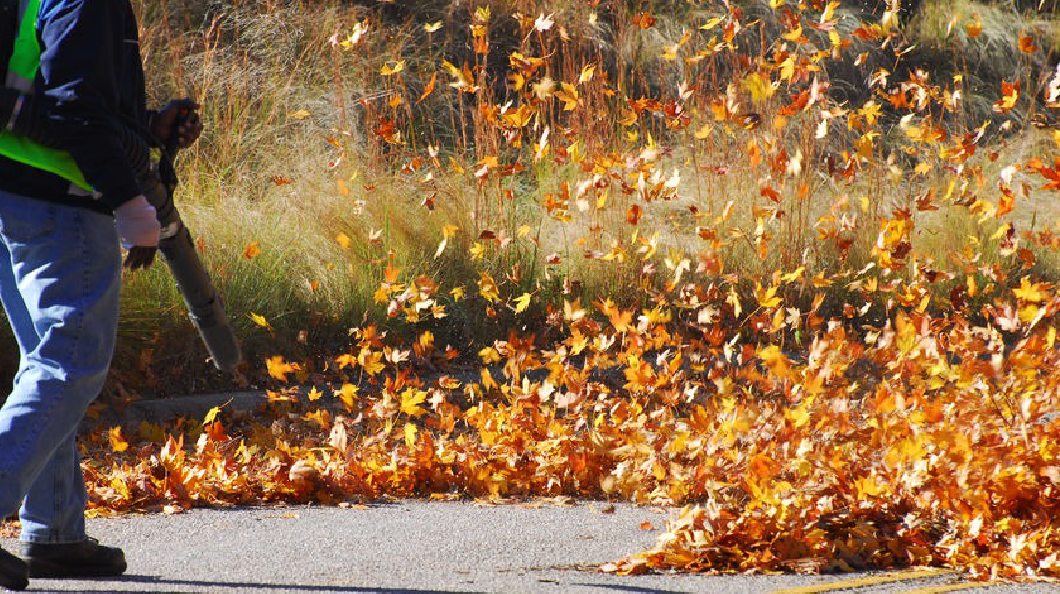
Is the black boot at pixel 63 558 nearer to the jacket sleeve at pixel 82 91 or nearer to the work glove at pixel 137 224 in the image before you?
the work glove at pixel 137 224

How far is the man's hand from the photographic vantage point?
2900mm

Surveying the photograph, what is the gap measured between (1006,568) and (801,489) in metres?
0.68

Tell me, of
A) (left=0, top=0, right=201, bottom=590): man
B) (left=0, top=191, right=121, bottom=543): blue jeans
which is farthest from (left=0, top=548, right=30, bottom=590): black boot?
(left=0, top=191, right=121, bottom=543): blue jeans

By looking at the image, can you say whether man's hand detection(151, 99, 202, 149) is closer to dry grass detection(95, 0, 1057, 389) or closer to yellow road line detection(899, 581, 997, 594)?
yellow road line detection(899, 581, 997, 594)

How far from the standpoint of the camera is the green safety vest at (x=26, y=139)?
2.44 meters

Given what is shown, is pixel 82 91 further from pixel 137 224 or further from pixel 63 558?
pixel 63 558

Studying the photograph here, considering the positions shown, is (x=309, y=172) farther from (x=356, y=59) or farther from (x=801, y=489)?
(x=801, y=489)

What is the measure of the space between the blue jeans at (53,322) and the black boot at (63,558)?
35 cm

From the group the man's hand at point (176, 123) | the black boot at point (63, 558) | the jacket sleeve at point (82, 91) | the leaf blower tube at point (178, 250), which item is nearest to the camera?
the jacket sleeve at point (82, 91)

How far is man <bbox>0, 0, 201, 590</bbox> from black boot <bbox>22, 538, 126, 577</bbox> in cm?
32

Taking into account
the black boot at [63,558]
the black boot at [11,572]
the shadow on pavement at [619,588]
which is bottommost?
the shadow on pavement at [619,588]

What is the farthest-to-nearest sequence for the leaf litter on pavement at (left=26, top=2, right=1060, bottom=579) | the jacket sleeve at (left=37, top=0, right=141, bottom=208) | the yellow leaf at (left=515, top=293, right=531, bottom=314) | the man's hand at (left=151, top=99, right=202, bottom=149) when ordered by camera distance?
the yellow leaf at (left=515, top=293, right=531, bottom=314)
the leaf litter on pavement at (left=26, top=2, right=1060, bottom=579)
the man's hand at (left=151, top=99, right=202, bottom=149)
the jacket sleeve at (left=37, top=0, right=141, bottom=208)

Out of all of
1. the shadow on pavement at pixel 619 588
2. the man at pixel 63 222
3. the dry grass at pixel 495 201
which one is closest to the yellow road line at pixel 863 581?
the shadow on pavement at pixel 619 588

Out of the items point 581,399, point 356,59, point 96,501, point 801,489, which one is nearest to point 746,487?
point 801,489
